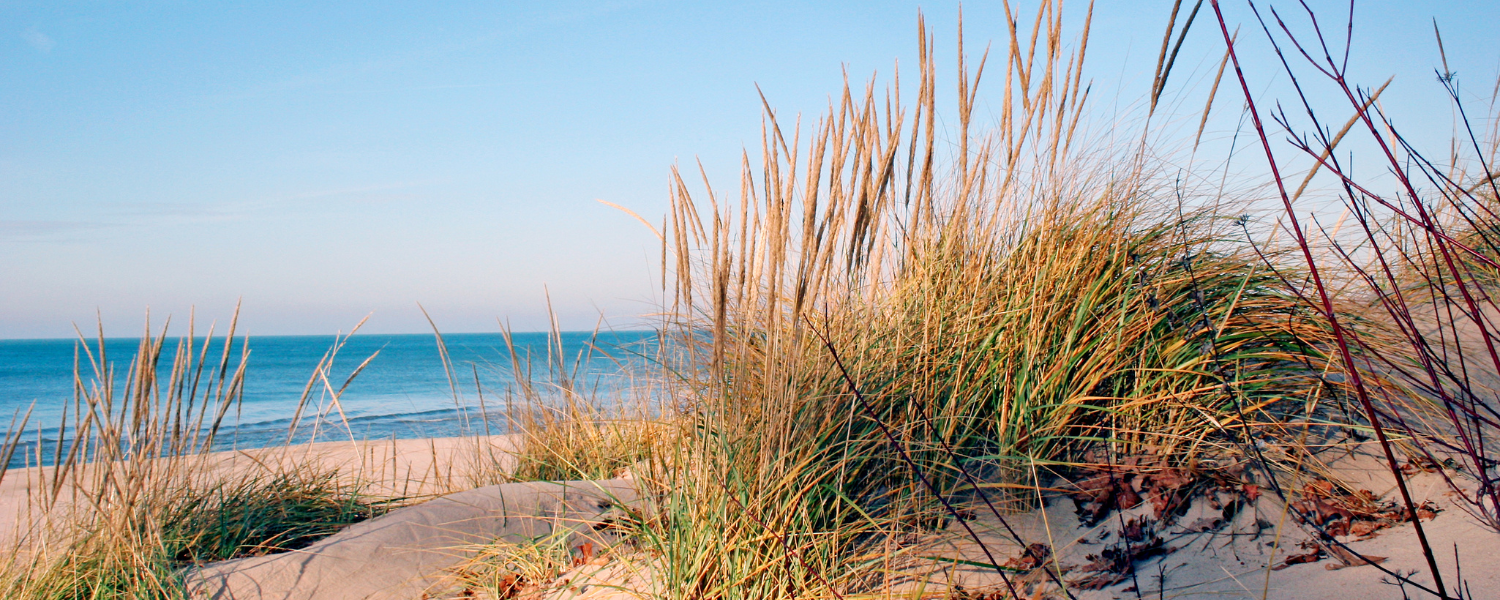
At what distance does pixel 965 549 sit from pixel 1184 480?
0.64 m

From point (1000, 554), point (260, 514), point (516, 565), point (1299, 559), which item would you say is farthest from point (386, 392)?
point (1299, 559)

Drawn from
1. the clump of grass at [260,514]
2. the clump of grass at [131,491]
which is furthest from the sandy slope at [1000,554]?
the clump of grass at [260,514]

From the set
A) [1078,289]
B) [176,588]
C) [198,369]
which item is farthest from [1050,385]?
[176,588]

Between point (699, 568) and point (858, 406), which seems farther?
point (858, 406)

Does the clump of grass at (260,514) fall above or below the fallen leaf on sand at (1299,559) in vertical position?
below

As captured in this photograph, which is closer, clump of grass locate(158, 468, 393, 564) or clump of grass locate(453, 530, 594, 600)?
clump of grass locate(453, 530, 594, 600)

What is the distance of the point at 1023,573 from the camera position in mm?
1859

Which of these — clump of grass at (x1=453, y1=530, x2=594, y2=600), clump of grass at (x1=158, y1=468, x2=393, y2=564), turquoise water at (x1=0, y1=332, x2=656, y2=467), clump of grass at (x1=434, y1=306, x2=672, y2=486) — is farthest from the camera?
turquoise water at (x1=0, y1=332, x2=656, y2=467)

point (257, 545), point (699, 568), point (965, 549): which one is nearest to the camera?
point (699, 568)

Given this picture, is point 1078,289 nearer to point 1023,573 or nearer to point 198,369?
point 1023,573

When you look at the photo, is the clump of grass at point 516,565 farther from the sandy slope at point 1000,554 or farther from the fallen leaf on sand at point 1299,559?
the fallen leaf on sand at point 1299,559

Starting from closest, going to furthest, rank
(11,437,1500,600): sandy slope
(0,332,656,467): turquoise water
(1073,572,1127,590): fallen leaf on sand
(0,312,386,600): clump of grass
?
(11,437,1500,600): sandy slope, (1073,572,1127,590): fallen leaf on sand, (0,312,386,600): clump of grass, (0,332,656,467): turquoise water

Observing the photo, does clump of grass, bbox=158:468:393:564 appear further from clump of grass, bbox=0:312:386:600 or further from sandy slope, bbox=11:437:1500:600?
sandy slope, bbox=11:437:1500:600

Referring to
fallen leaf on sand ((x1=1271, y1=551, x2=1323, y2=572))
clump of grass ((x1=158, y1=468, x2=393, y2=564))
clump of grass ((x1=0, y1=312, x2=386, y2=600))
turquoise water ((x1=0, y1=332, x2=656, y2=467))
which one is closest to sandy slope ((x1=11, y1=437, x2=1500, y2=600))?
fallen leaf on sand ((x1=1271, y1=551, x2=1323, y2=572))
